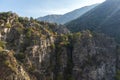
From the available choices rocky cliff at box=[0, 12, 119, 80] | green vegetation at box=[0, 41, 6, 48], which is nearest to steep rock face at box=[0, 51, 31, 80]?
rocky cliff at box=[0, 12, 119, 80]

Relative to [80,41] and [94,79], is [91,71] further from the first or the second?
[80,41]

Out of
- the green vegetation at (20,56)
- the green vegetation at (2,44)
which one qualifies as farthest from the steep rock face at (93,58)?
the green vegetation at (2,44)

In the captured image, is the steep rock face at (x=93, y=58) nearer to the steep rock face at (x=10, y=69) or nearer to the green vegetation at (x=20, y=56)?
the green vegetation at (x=20, y=56)

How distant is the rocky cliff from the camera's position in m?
132

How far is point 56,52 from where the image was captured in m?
149

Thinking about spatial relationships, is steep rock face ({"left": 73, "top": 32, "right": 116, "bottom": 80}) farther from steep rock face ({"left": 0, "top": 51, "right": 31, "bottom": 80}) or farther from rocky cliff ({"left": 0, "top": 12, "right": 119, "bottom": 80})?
steep rock face ({"left": 0, "top": 51, "right": 31, "bottom": 80})

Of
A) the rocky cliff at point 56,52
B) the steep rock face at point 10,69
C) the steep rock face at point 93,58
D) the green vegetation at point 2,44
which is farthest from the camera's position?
the steep rock face at point 93,58

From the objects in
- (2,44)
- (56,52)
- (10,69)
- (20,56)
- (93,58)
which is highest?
(2,44)

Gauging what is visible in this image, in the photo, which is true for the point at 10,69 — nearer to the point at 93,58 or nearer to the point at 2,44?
the point at 2,44

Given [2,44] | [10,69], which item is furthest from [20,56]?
[10,69]

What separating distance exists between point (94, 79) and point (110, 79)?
11.8 m

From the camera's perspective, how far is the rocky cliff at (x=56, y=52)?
13212cm

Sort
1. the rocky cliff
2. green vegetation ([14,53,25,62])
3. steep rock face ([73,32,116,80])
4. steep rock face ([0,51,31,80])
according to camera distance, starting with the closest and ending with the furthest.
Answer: steep rock face ([0,51,31,80]) < green vegetation ([14,53,25,62]) < the rocky cliff < steep rock face ([73,32,116,80])

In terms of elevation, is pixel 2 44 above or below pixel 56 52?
Answer: above
